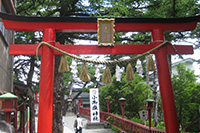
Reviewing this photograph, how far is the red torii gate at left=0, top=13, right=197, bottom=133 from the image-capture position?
5.90 m

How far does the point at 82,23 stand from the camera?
255 inches

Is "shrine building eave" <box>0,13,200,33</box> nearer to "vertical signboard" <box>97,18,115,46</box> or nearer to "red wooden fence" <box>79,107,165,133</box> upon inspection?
"vertical signboard" <box>97,18,115,46</box>

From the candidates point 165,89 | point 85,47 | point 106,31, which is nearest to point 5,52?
point 85,47

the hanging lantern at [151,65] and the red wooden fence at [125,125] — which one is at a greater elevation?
the hanging lantern at [151,65]

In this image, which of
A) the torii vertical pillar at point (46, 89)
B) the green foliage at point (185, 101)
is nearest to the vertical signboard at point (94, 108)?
the green foliage at point (185, 101)

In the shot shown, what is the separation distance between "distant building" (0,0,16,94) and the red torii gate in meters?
2.55

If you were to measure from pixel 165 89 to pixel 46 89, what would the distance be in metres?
3.53

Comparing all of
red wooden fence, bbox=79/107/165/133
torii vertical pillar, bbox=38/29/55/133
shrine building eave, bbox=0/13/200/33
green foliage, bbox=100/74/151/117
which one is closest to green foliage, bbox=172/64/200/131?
red wooden fence, bbox=79/107/165/133

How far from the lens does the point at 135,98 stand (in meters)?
17.3

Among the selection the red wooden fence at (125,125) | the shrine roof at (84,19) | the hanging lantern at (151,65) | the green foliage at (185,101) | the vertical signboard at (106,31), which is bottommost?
the red wooden fence at (125,125)

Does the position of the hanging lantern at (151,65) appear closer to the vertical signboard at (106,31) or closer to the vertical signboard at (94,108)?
the vertical signboard at (106,31)

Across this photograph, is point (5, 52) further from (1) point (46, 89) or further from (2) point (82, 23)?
(2) point (82, 23)

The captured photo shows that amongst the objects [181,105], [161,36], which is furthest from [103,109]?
[161,36]

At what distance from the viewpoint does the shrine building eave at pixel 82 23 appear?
20.7 feet
